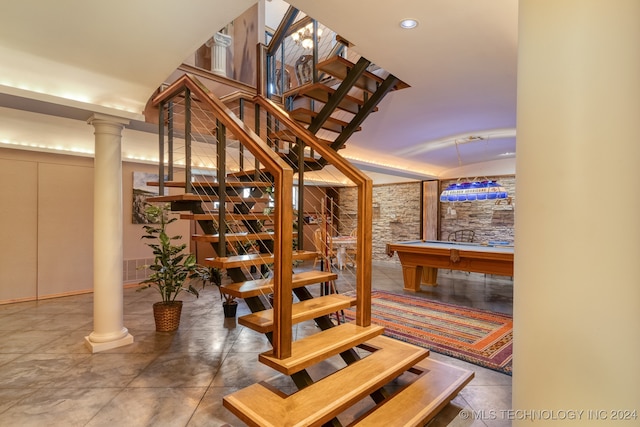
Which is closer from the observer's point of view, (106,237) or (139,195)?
(106,237)

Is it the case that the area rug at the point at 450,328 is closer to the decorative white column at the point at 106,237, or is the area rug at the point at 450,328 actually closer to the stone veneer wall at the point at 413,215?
the decorative white column at the point at 106,237

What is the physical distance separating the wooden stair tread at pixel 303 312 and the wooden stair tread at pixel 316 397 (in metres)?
0.35

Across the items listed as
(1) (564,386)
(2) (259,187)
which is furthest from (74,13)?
(1) (564,386)

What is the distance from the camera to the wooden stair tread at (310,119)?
359cm

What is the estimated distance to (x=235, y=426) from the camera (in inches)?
78.2

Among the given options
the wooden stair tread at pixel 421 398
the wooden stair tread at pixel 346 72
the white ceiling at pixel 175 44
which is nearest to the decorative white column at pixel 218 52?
the white ceiling at pixel 175 44

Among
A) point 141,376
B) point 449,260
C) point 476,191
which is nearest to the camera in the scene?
point 141,376

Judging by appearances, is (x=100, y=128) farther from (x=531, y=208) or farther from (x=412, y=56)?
(x=531, y=208)

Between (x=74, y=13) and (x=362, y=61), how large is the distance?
218 centimetres

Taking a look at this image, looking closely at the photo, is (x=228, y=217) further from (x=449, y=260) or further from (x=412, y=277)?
(x=412, y=277)

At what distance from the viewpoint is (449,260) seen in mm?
4902

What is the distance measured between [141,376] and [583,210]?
10.00 ft

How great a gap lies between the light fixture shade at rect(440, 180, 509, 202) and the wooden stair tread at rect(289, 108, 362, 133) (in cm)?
239

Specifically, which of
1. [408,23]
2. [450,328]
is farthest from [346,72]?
[450,328]
